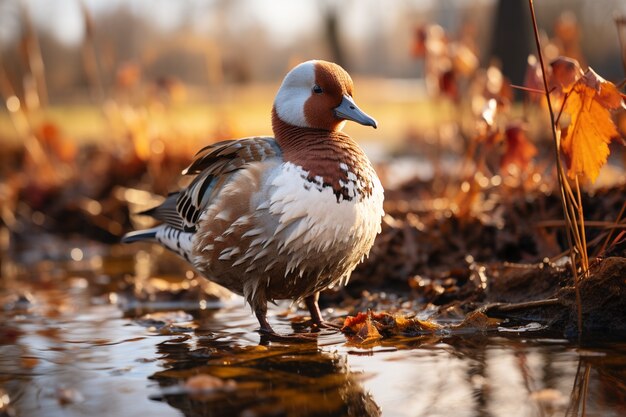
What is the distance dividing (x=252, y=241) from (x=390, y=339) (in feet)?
2.70

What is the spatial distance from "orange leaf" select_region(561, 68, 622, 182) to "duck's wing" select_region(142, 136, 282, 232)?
148 cm

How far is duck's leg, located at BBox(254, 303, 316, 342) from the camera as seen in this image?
4090mm

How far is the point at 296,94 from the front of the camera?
428 centimetres

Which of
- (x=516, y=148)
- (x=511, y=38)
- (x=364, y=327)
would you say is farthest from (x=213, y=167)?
(x=511, y=38)

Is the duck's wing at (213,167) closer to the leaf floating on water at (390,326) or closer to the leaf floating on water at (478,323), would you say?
the leaf floating on water at (390,326)

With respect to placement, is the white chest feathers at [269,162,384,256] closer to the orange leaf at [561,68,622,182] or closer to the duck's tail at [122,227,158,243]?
the orange leaf at [561,68,622,182]

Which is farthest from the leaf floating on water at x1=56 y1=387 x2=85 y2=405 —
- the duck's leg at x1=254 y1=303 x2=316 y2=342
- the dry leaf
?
the dry leaf

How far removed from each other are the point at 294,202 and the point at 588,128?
1.35 m

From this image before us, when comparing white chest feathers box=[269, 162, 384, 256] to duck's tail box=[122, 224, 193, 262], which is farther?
duck's tail box=[122, 224, 193, 262]

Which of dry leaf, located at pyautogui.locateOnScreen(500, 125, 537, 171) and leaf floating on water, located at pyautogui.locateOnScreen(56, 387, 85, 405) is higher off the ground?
dry leaf, located at pyautogui.locateOnScreen(500, 125, 537, 171)

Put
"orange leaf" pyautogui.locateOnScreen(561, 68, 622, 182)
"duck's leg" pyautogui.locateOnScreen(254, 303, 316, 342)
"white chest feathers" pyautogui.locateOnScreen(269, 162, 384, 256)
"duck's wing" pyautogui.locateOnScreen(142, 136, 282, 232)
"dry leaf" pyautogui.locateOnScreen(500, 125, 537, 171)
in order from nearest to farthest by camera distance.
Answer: "orange leaf" pyautogui.locateOnScreen(561, 68, 622, 182)
"white chest feathers" pyautogui.locateOnScreen(269, 162, 384, 256)
"duck's leg" pyautogui.locateOnScreen(254, 303, 316, 342)
"duck's wing" pyautogui.locateOnScreen(142, 136, 282, 232)
"dry leaf" pyautogui.locateOnScreen(500, 125, 537, 171)

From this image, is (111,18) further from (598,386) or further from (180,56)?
(598,386)

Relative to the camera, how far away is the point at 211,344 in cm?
407

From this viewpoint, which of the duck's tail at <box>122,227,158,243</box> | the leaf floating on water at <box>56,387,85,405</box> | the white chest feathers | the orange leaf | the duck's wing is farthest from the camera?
the duck's tail at <box>122,227,158,243</box>
